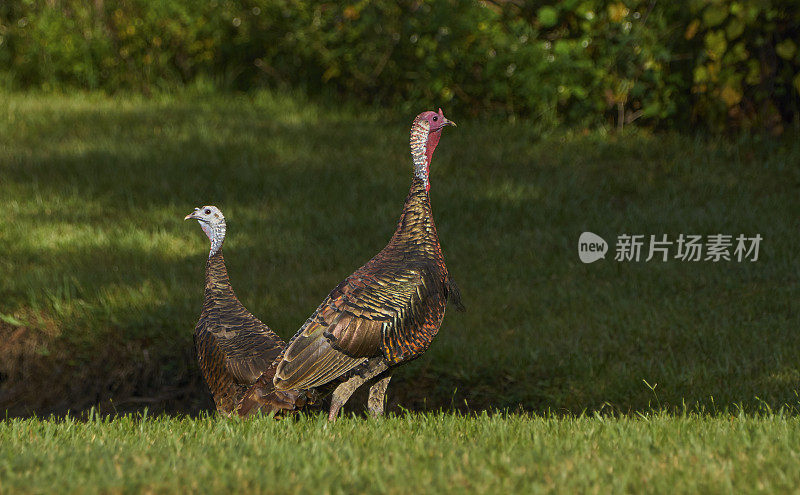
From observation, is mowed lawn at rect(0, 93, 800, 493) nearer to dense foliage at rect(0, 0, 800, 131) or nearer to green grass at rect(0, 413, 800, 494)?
green grass at rect(0, 413, 800, 494)

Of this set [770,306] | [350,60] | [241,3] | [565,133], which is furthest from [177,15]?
[770,306]

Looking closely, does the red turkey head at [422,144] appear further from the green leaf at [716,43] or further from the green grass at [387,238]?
the green leaf at [716,43]

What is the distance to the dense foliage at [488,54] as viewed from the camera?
10.3 meters

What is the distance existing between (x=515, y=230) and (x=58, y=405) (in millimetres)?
3987

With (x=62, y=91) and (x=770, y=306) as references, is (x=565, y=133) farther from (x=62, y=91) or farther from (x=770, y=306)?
(x=62, y=91)

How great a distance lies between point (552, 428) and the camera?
477 centimetres

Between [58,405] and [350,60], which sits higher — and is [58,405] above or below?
below

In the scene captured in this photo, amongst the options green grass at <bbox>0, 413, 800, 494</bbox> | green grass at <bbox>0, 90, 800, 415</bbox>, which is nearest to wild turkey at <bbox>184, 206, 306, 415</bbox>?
green grass at <bbox>0, 413, 800, 494</bbox>

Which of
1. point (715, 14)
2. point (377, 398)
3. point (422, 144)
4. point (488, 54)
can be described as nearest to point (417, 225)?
point (422, 144)

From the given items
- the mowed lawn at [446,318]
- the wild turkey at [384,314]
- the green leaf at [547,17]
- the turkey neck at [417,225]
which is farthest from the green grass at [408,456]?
the green leaf at [547,17]

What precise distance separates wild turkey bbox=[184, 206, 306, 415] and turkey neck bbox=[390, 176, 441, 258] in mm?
779

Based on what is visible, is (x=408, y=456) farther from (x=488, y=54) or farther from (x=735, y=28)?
(x=488, y=54)

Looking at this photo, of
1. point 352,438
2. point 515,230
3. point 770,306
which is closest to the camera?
point 352,438

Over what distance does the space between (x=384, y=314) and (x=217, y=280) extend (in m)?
0.98
